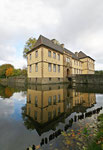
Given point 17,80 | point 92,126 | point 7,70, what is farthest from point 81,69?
point 7,70

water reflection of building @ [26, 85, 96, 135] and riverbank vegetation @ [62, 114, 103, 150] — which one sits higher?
riverbank vegetation @ [62, 114, 103, 150]

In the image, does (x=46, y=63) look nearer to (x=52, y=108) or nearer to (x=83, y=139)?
(x=52, y=108)

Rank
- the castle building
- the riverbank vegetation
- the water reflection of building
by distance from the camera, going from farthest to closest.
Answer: the castle building < the water reflection of building < the riverbank vegetation

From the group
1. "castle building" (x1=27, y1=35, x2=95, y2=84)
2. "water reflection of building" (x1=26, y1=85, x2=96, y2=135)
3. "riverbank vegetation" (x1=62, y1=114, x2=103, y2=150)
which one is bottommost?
"water reflection of building" (x1=26, y1=85, x2=96, y2=135)

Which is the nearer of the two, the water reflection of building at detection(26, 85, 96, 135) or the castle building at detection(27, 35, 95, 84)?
the water reflection of building at detection(26, 85, 96, 135)

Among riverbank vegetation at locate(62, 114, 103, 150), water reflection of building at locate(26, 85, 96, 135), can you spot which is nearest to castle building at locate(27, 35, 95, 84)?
water reflection of building at locate(26, 85, 96, 135)

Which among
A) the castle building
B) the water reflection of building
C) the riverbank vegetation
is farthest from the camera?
the castle building

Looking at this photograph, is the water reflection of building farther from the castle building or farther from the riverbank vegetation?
the castle building

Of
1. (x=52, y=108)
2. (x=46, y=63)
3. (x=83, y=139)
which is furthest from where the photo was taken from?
(x=46, y=63)

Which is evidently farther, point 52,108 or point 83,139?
point 52,108

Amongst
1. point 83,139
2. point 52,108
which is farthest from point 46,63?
point 83,139

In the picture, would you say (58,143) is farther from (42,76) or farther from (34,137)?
(42,76)

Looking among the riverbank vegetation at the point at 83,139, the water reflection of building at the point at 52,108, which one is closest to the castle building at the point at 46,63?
the water reflection of building at the point at 52,108

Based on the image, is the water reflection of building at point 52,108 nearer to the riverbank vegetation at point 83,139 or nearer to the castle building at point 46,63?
the riverbank vegetation at point 83,139
